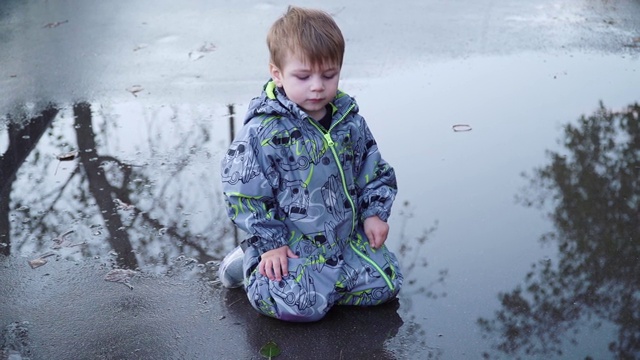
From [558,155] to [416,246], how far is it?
4.23 feet

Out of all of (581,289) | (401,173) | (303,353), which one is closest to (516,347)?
(581,289)

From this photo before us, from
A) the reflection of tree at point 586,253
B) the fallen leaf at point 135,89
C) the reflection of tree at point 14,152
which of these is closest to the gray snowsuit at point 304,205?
the reflection of tree at point 586,253

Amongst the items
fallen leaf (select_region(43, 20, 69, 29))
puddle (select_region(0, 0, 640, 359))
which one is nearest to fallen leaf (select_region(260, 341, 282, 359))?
puddle (select_region(0, 0, 640, 359))

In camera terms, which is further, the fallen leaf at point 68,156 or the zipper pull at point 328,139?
the fallen leaf at point 68,156

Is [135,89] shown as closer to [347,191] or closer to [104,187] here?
[104,187]

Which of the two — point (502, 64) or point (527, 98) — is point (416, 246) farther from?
point (502, 64)

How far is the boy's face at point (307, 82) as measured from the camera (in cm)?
344

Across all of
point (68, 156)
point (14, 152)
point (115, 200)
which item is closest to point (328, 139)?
point (115, 200)

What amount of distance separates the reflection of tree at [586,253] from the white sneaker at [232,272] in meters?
1.05

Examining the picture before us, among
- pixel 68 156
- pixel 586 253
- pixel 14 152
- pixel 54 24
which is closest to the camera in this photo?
pixel 586 253

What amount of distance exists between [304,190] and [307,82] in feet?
1.45

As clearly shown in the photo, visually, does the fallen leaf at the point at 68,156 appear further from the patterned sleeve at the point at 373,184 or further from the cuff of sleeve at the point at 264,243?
the patterned sleeve at the point at 373,184

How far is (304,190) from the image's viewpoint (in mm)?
3572

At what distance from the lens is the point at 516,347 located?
3393mm
